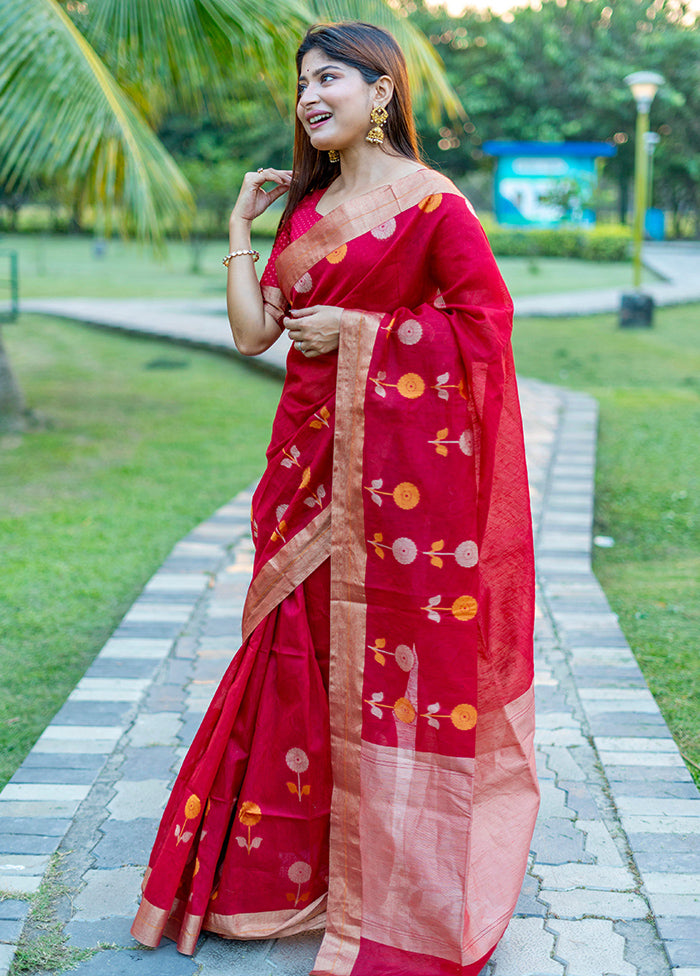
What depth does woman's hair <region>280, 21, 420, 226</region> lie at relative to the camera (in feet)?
6.41

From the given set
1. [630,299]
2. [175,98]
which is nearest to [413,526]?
[175,98]

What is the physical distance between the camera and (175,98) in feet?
27.9

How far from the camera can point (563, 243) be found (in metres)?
26.4

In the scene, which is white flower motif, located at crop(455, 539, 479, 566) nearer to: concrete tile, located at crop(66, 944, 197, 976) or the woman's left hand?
the woman's left hand

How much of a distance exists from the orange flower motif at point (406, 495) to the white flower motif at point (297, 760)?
0.54m

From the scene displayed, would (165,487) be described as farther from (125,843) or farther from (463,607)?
(463,607)

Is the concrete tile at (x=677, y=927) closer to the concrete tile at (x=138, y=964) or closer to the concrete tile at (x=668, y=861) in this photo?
the concrete tile at (x=668, y=861)

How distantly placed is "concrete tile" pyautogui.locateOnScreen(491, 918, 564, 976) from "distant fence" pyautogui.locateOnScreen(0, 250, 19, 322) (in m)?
12.4

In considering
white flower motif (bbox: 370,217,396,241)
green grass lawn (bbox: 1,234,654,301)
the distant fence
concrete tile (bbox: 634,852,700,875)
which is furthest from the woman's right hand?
green grass lawn (bbox: 1,234,654,301)

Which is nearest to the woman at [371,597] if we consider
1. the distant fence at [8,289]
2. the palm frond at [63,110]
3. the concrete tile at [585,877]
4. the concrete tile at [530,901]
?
the concrete tile at [530,901]

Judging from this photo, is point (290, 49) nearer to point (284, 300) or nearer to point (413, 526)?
point (284, 300)

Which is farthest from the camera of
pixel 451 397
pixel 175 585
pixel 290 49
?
pixel 290 49

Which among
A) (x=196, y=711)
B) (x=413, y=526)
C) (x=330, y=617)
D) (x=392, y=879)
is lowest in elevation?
(x=196, y=711)

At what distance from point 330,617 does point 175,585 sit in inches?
90.0
